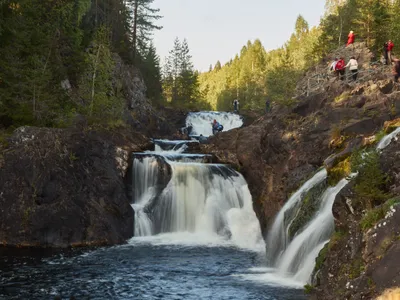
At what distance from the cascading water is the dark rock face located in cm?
913

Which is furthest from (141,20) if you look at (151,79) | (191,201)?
(191,201)

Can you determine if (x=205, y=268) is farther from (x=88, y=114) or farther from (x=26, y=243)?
(x=88, y=114)

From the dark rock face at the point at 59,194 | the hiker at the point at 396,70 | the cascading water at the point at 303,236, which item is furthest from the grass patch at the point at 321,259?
the hiker at the point at 396,70

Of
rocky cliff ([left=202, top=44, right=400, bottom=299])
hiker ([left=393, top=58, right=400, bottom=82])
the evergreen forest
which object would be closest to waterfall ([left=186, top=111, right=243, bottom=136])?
the evergreen forest

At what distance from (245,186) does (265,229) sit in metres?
4.34

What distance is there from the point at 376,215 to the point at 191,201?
16954mm

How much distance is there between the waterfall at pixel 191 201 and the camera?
2445 cm

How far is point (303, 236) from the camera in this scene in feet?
48.4

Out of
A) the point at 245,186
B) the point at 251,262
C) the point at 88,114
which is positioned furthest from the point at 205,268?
the point at 88,114

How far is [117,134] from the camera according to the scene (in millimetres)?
30188

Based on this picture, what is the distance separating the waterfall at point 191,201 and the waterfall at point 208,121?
27.4 meters

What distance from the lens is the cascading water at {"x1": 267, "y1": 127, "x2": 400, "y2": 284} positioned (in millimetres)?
13547

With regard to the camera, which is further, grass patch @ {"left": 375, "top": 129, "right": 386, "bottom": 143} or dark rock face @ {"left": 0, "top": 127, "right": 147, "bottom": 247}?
dark rock face @ {"left": 0, "top": 127, "right": 147, "bottom": 247}

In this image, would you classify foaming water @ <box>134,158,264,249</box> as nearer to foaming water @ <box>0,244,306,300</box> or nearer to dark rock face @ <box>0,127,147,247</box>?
dark rock face @ <box>0,127,147,247</box>
